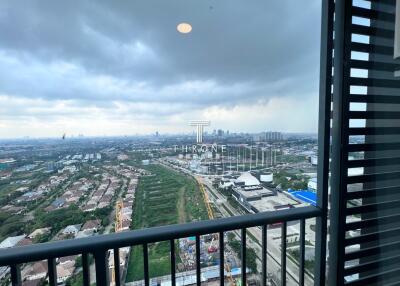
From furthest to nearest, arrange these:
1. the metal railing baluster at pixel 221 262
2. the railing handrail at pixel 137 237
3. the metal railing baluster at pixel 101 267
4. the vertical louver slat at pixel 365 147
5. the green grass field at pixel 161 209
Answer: the vertical louver slat at pixel 365 147
the metal railing baluster at pixel 221 262
the green grass field at pixel 161 209
the metal railing baluster at pixel 101 267
the railing handrail at pixel 137 237

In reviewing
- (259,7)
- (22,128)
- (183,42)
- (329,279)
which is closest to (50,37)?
(22,128)

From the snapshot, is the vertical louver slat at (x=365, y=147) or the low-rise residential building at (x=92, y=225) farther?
the vertical louver slat at (x=365, y=147)

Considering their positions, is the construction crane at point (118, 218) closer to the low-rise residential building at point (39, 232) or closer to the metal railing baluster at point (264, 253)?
the low-rise residential building at point (39, 232)

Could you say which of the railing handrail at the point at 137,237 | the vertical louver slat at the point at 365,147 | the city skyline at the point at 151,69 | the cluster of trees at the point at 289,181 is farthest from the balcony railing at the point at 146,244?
the city skyline at the point at 151,69

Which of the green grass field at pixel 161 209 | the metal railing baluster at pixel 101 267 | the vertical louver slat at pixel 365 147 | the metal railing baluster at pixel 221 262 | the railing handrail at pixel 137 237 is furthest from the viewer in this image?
the vertical louver slat at pixel 365 147

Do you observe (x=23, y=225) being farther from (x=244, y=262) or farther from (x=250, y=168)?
(x=250, y=168)

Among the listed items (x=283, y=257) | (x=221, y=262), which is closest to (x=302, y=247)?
(x=283, y=257)

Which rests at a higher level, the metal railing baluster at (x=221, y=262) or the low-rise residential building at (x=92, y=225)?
the low-rise residential building at (x=92, y=225)
